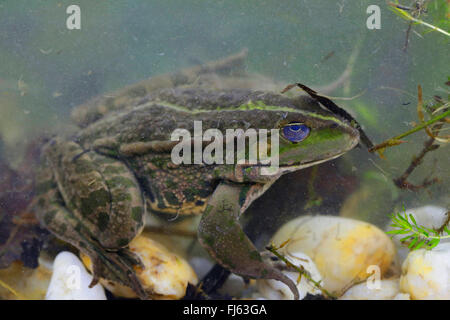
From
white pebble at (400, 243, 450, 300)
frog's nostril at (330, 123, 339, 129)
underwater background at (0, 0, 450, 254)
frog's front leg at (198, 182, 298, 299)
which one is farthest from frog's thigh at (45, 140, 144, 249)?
white pebble at (400, 243, 450, 300)

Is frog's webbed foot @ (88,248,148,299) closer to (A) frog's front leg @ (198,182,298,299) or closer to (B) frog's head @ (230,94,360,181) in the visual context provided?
(A) frog's front leg @ (198,182,298,299)

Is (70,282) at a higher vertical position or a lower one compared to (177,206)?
lower

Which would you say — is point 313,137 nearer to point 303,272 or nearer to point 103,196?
point 303,272

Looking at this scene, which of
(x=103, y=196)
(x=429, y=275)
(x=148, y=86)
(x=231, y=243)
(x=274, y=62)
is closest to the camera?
(x=429, y=275)

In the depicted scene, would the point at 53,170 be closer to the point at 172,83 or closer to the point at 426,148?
the point at 172,83

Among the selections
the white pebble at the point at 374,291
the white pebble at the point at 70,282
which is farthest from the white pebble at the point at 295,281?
the white pebble at the point at 70,282

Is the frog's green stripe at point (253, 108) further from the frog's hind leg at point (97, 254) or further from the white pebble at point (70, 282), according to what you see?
the white pebble at point (70, 282)

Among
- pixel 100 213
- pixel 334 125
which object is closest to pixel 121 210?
pixel 100 213
